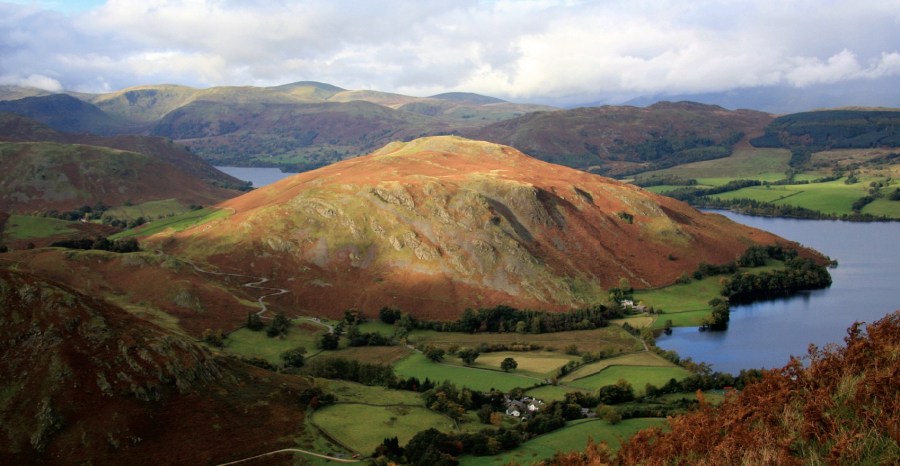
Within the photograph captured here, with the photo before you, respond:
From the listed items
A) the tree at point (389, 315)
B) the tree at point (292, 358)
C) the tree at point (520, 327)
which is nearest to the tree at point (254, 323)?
the tree at point (292, 358)

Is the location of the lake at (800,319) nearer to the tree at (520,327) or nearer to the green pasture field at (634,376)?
the green pasture field at (634,376)

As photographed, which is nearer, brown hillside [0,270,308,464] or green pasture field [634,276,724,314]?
brown hillside [0,270,308,464]

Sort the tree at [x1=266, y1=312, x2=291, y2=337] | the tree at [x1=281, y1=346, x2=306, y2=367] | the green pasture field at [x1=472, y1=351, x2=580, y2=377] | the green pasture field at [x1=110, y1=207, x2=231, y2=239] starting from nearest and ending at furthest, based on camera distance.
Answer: the tree at [x1=281, y1=346, x2=306, y2=367] < the green pasture field at [x1=472, y1=351, x2=580, y2=377] < the tree at [x1=266, y1=312, x2=291, y2=337] < the green pasture field at [x1=110, y1=207, x2=231, y2=239]

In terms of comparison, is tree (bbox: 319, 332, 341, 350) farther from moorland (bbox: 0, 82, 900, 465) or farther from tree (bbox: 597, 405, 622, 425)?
tree (bbox: 597, 405, 622, 425)

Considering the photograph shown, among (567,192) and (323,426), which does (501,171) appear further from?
(323,426)

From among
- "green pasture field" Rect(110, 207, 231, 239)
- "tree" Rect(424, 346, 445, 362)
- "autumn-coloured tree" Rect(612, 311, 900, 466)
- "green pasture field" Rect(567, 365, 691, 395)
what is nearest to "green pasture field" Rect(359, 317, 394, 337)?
"tree" Rect(424, 346, 445, 362)
